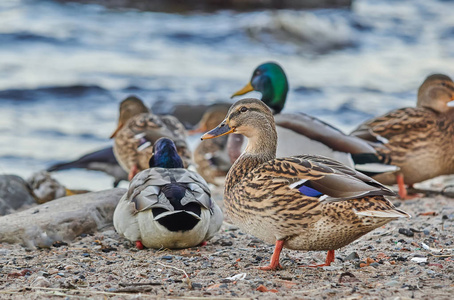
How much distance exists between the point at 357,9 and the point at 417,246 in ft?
66.3

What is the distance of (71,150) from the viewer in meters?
10.2

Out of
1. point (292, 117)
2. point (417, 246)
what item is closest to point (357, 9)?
point (292, 117)

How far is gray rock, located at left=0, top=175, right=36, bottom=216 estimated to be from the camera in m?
6.47

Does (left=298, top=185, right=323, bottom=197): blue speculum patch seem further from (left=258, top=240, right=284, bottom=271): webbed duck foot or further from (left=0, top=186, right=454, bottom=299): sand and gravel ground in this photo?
(left=0, top=186, right=454, bottom=299): sand and gravel ground

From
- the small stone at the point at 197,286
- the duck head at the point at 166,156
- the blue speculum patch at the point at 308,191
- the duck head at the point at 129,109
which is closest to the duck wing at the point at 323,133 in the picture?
the duck head at the point at 166,156

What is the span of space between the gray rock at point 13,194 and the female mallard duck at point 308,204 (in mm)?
2873

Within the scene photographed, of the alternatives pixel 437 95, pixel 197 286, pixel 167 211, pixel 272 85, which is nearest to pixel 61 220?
pixel 167 211

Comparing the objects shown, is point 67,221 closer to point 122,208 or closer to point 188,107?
A: point 122,208

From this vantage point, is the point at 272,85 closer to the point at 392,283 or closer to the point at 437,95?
the point at 437,95

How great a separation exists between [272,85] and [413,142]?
1.59 meters

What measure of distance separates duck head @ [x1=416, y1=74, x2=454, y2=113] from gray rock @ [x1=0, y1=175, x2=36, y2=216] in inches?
154

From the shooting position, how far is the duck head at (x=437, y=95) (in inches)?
276

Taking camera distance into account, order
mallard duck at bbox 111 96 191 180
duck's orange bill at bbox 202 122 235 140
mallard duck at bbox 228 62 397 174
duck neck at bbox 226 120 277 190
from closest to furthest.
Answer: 1. duck neck at bbox 226 120 277 190
2. duck's orange bill at bbox 202 122 235 140
3. mallard duck at bbox 228 62 397 174
4. mallard duck at bbox 111 96 191 180

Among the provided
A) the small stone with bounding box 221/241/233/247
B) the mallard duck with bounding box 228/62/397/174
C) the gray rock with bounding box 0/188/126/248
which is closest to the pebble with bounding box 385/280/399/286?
the small stone with bounding box 221/241/233/247
